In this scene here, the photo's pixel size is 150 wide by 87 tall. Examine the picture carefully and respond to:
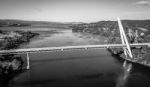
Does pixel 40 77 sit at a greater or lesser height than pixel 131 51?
lesser

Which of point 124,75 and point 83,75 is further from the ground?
point 83,75

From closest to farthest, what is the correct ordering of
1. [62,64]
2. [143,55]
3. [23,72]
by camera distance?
[23,72] < [62,64] < [143,55]

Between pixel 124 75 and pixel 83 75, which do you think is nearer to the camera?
pixel 83 75

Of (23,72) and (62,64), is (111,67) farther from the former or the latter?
(23,72)

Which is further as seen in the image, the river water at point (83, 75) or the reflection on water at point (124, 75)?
the reflection on water at point (124, 75)

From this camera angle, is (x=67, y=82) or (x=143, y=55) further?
(x=143, y=55)

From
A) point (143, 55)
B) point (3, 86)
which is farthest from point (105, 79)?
point (3, 86)

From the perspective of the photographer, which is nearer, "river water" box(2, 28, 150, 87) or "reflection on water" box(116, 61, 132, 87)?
"river water" box(2, 28, 150, 87)

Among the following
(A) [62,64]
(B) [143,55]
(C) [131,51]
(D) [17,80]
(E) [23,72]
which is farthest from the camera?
(C) [131,51]
